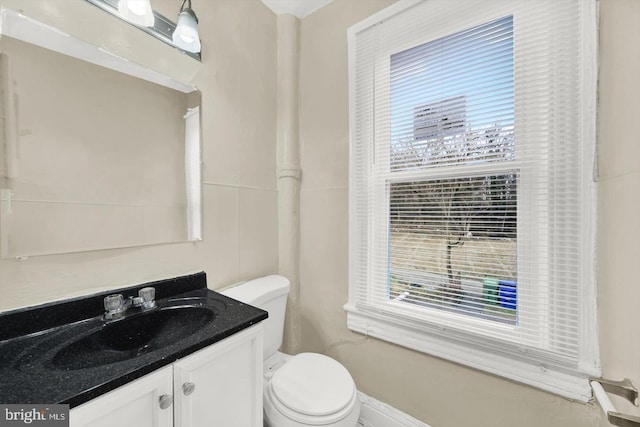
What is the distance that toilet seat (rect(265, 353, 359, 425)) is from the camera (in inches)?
39.1

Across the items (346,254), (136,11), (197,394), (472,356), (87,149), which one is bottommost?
(472,356)

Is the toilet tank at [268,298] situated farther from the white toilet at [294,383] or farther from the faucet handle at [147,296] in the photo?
the faucet handle at [147,296]

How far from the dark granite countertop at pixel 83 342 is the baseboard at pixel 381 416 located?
3.13 ft

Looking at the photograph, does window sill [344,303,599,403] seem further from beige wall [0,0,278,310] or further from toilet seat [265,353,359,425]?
beige wall [0,0,278,310]

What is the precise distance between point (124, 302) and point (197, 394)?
19.8 inches

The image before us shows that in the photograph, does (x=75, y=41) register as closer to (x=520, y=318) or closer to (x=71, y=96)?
(x=71, y=96)

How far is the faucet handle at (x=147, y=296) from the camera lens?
1.01 metres

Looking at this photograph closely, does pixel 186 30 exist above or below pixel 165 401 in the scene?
above

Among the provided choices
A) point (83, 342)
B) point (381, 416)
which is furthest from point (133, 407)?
point (381, 416)

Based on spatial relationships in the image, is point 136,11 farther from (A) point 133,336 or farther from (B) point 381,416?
(B) point 381,416

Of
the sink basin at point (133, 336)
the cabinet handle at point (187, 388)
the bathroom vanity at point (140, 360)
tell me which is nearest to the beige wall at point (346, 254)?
the bathroom vanity at point (140, 360)

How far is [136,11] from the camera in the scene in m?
0.98

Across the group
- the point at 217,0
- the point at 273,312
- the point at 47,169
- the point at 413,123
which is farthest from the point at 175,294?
the point at 217,0
